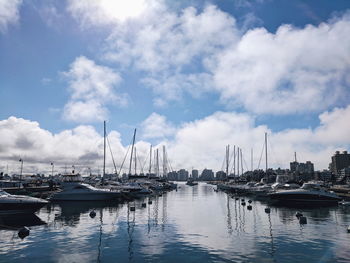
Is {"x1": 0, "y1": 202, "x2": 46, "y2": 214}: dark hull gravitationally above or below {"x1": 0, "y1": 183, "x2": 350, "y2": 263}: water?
above

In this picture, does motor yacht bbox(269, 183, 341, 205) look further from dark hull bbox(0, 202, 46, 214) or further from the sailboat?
dark hull bbox(0, 202, 46, 214)

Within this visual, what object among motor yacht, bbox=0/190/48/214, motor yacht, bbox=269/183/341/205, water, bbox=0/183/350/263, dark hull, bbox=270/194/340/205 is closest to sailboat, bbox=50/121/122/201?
motor yacht, bbox=0/190/48/214

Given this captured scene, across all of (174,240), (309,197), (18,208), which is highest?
(309,197)

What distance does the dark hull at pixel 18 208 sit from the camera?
109 feet

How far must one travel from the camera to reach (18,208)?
33781 millimetres

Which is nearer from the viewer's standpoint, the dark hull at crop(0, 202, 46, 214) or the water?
the water

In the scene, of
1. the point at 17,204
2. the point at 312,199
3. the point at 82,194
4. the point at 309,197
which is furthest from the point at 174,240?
the point at 312,199

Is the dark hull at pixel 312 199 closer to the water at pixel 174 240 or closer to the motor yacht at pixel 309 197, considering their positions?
the motor yacht at pixel 309 197

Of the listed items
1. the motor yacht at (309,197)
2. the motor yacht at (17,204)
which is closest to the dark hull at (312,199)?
the motor yacht at (309,197)

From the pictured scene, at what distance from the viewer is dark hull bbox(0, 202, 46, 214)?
33250 mm

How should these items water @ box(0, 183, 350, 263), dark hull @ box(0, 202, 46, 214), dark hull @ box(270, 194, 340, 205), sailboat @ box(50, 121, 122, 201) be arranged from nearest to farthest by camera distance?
water @ box(0, 183, 350, 263)
dark hull @ box(0, 202, 46, 214)
dark hull @ box(270, 194, 340, 205)
sailboat @ box(50, 121, 122, 201)

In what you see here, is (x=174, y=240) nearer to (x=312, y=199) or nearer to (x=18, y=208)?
(x=18, y=208)

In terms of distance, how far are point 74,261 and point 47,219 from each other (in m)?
18.5

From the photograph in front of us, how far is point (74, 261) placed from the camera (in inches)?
663
